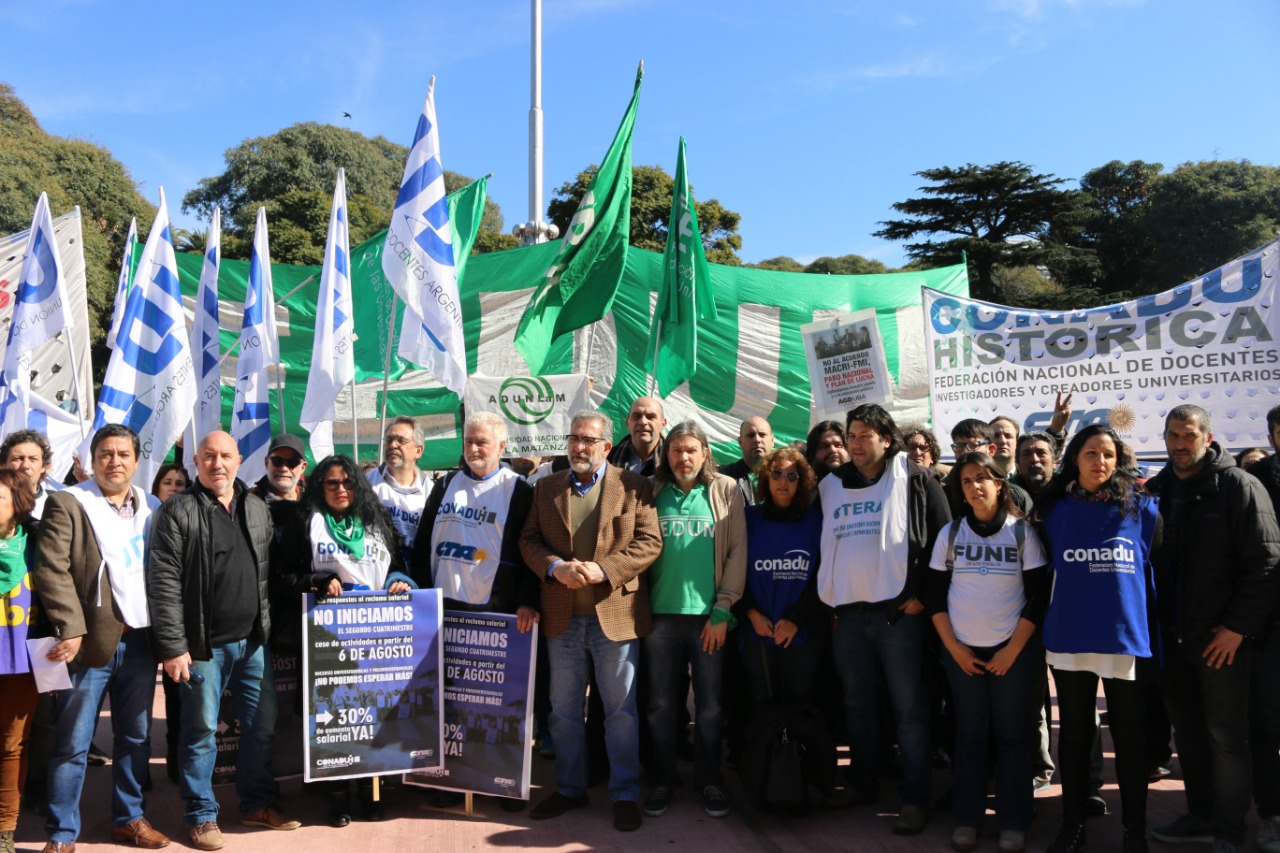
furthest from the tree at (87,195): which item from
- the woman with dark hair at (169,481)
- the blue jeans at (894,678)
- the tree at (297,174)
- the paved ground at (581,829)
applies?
the blue jeans at (894,678)

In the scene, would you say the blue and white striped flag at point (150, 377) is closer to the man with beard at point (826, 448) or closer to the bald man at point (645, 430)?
the bald man at point (645, 430)

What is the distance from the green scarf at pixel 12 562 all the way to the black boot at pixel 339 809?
1702 millimetres

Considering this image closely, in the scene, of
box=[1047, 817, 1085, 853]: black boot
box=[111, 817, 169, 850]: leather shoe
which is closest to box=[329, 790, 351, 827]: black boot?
box=[111, 817, 169, 850]: leather shoe

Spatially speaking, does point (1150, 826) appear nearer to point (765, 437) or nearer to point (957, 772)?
point (957, 772)

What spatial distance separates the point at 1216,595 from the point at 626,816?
2741mm

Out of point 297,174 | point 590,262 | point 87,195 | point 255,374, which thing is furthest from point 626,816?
point 297,174

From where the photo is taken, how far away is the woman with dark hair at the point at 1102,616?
3.97 metres

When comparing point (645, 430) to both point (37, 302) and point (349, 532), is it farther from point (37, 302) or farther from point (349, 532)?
point (37, 302)

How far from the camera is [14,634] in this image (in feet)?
13.1

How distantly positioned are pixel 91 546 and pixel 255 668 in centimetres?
91

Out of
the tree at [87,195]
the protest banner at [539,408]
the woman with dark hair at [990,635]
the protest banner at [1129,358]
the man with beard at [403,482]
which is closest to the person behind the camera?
→ the woman with dark hair at [990,635]

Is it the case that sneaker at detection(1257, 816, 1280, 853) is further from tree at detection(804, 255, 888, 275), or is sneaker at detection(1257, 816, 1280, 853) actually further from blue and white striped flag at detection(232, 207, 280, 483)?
tree at detection(804, 255, 888, 275)

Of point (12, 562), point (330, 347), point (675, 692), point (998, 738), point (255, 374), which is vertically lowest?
point (998, 738)

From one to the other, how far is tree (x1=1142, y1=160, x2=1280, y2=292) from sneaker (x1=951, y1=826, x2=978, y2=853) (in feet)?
97.4
